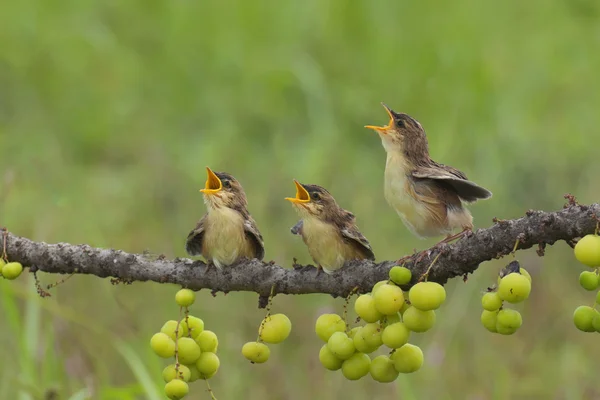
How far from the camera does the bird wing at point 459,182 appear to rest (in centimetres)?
321

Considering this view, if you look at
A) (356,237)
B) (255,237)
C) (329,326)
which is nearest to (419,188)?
(356,237)

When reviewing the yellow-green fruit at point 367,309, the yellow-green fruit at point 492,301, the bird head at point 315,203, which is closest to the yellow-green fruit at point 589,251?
the yellow-green fruit at point 492,301

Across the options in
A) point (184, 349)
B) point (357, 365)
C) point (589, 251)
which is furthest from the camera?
point (184, 349)

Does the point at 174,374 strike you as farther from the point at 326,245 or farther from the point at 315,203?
the point at 315,203

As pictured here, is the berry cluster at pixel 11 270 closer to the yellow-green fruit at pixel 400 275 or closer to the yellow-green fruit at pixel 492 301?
the yellow-green fruit at pixel 400 275

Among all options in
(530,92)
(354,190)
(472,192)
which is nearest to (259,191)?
(354,190)

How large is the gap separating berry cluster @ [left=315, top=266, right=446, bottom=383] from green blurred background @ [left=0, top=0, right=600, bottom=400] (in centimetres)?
219

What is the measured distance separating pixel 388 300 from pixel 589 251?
59 cm

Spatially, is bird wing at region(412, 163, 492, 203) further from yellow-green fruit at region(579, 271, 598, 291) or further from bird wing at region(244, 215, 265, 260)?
bird wing at region(244, 215, 265, 260)

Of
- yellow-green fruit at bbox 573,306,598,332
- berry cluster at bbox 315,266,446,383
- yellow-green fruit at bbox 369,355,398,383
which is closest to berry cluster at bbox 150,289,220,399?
berry cluster at bbox 315,266,446,383

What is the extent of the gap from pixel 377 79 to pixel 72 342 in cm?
645

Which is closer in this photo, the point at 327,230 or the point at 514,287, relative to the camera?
the point at 514,287

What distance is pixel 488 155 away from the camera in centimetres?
1050

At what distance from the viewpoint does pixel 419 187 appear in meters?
3.97
